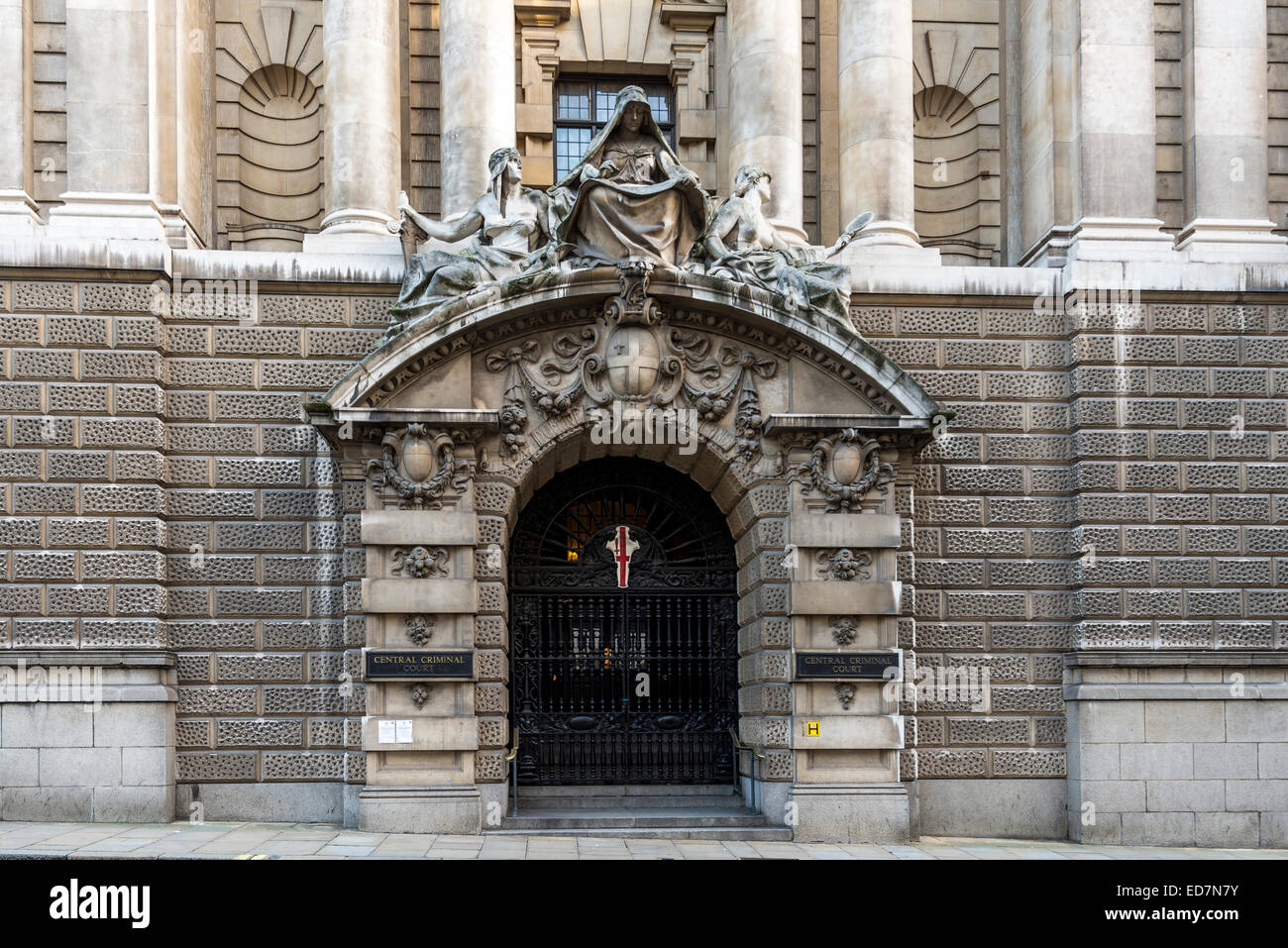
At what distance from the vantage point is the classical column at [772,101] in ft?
67.7

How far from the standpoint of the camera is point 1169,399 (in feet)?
64.8

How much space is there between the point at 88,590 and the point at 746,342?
902cm

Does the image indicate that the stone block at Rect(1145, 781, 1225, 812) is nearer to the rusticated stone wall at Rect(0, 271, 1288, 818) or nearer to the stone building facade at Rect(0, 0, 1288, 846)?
the stone building facade at Rect(0, 0, 1288, 846)

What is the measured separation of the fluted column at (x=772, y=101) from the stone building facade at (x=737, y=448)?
0.22 feet

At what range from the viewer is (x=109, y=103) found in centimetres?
1919

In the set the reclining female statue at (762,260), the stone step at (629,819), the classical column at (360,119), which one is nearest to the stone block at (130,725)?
the stone step at (629,819)

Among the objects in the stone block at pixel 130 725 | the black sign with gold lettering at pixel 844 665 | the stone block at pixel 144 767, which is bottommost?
the stone block at pixel 144 767

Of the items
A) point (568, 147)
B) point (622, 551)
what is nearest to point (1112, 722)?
point (622, 551)

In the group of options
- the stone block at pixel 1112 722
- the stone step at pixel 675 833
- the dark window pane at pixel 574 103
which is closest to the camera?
the stone step at pixel 675 833

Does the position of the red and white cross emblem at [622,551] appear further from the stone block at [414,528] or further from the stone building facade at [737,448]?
the stone block at [414,528]

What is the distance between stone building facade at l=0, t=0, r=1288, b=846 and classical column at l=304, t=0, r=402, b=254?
2.7 inches

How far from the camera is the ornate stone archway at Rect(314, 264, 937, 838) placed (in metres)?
17.8

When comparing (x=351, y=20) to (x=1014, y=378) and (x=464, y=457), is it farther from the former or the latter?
(x=1014, y=378)

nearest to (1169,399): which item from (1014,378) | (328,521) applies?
(1014,378)
